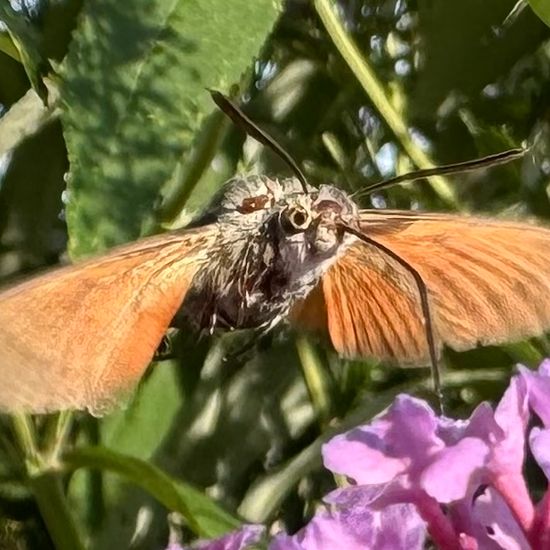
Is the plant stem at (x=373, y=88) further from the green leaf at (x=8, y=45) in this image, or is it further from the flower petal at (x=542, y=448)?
the flower petal at (x=542, y=448)

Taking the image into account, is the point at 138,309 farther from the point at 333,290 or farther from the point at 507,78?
the point at 507,78

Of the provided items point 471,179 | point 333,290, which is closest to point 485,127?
point 471,179

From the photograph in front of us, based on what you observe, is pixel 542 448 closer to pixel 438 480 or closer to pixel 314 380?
pixel 438 480

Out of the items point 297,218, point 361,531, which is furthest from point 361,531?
point 297,218

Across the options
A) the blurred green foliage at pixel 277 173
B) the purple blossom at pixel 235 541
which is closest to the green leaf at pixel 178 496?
the blurred green foliage at pixel 277 173

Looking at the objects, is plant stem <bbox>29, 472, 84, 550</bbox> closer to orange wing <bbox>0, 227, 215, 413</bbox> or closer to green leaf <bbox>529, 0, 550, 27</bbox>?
orange wing <bbox>0, 227, 215, 413</bbox>
